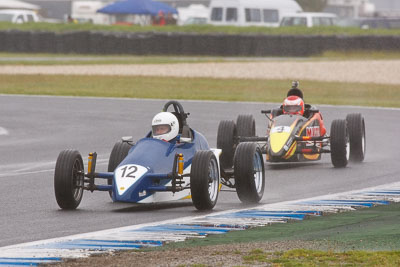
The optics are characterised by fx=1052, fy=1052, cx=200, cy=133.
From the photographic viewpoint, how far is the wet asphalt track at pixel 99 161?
9789 mm

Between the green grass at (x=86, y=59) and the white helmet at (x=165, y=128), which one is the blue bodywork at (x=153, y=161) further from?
the green grass at (x=86, y=59)

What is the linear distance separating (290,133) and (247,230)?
5494 mm

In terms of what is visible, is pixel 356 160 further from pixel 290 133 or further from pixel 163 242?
pixel 163 242

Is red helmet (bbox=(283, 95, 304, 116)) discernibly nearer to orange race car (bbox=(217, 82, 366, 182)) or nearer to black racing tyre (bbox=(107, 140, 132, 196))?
orange race car (bbox=(217, 82, 366, 182))

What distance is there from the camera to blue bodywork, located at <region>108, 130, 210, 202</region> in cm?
994

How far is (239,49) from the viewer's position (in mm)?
45438

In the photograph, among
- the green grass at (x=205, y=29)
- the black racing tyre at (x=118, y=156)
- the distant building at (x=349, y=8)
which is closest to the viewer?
the black racing tyre at (x=118, y=156)

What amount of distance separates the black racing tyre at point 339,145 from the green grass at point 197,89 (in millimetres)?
12644

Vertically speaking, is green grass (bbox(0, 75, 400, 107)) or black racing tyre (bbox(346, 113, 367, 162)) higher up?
black racing tyre (bbox(346, 113, 367, 162))

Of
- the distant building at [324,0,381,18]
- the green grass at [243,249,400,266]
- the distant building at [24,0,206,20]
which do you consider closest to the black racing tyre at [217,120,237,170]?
the green grass at [243,249,400,266]

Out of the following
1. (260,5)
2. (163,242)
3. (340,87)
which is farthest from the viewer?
(260,5)

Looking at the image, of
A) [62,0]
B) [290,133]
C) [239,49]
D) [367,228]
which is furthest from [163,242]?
[62,0]

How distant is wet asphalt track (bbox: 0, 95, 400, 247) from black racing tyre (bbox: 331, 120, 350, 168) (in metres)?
0.14

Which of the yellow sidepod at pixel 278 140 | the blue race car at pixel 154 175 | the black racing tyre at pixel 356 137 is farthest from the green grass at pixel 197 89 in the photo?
the blue race car at pixel 154 175
